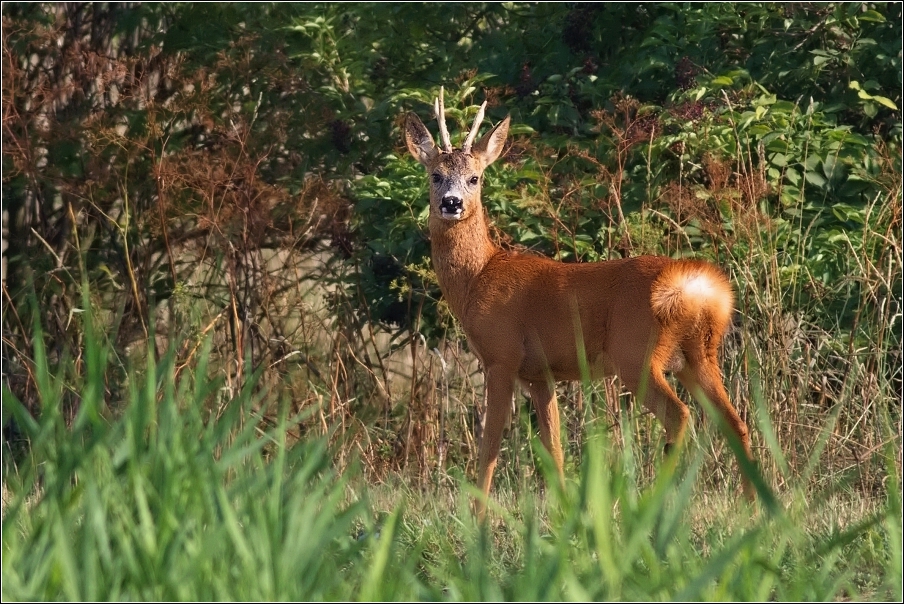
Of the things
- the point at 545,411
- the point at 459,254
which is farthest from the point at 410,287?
the point at 545,411

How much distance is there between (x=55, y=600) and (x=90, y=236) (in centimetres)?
631

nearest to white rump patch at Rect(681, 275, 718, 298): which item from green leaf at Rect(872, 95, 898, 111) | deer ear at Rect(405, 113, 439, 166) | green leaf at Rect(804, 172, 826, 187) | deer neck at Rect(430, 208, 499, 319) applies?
deer neck at Rect(430, 208, 499, 319)

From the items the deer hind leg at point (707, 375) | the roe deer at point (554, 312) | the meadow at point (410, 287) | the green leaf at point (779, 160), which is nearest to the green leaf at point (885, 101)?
the meadow at point (410, 287)

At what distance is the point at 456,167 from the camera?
5.96 metres

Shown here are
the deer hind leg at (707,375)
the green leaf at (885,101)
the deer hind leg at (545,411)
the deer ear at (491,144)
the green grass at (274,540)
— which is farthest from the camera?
the green leaf at (885,101)

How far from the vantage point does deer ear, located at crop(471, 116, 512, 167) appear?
20.1 feet

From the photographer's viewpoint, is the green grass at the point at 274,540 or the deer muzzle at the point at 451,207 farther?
the deer muzzle at the point at 451,207

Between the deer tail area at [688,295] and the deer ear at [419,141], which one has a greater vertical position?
the deer ear at [419,141]

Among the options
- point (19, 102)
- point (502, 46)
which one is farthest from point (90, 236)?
point (502, 46)

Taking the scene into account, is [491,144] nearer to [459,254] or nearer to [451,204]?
[451,204]

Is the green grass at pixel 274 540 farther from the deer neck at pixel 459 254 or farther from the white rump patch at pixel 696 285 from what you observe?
the deer neck at pixel 459 254

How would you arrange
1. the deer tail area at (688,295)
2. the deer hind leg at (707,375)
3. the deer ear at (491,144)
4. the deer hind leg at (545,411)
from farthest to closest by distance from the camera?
1. the deer ear at (491,144)
2. the deer hind leg at (545,411)
3. the deer hind leg at (707,375)
4. the deer tail area at (688,295)

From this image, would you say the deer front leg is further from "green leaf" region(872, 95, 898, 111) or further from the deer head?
"green leaf" region(872, 95, 898, 111)

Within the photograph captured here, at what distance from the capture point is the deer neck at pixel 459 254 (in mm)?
5965
